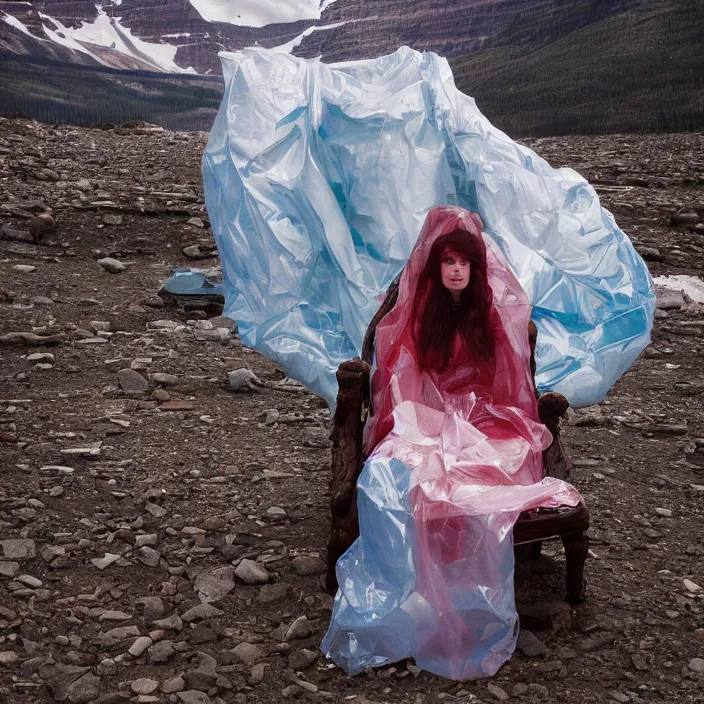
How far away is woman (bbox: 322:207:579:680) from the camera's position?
7.32 ft

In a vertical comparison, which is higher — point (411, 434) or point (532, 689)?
point (411, 434)

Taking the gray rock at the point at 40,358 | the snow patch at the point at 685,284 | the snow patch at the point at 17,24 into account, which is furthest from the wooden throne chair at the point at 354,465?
the snow patch at the point at 17,24

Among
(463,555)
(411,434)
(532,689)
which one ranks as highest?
(411,434)

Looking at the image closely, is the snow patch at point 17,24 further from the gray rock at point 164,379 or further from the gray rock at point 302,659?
the gray rock at point 302,659

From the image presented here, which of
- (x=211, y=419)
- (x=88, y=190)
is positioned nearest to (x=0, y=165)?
(x=88, y=190)

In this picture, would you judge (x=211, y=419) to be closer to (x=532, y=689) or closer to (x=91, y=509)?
(x=91, y=509)

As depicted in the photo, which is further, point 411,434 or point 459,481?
point 411,434

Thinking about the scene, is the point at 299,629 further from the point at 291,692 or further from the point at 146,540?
the point at 146,540

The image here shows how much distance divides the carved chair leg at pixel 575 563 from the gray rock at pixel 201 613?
41.3 inches

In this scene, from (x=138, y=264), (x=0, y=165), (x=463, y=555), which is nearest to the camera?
(x=463, y=555)

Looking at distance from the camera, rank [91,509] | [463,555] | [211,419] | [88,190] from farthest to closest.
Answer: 1. [88,190]
2. [211,419]
3. [91,509]
4. [463,555]

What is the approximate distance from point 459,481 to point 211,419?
1892 millimetres

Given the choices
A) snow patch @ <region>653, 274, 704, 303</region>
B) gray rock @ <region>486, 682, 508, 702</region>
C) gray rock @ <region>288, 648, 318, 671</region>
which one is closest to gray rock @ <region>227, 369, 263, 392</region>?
gray rock @ <region>288, 648, 318, 671</region>

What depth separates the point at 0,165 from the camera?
7723 mm
